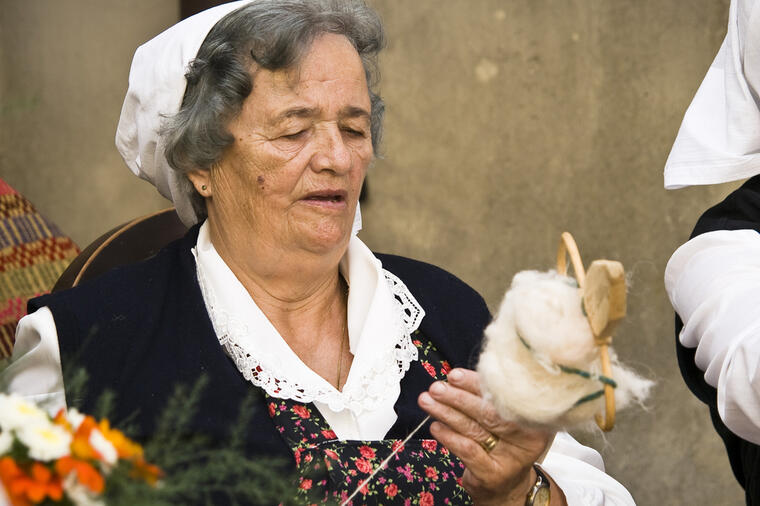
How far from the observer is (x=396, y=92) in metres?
3.87

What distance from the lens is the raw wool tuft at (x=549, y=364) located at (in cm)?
147

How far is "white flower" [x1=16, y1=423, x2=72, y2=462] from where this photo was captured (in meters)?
0.96

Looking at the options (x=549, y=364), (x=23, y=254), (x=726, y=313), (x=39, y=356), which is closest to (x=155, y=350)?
(x=39, y=356)

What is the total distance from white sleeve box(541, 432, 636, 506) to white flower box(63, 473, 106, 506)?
1.28 metres

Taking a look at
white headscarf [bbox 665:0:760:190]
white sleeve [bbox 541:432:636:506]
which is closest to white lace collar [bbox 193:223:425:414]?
white sleeve [bbox 541:432:636:506]

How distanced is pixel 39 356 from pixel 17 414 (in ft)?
3.30

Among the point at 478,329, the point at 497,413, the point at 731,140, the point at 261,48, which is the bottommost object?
the point at 478,329

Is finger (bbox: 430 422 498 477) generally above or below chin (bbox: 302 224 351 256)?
below

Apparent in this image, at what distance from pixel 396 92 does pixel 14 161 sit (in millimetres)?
1510

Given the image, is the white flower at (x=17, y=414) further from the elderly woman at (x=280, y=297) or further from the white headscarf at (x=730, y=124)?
the white headscarf at (x=730, y=124)

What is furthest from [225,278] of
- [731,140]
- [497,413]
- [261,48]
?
[731,140]

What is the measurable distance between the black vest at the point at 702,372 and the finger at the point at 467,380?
0.74m

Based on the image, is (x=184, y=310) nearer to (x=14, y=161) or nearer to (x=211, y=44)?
(x=211, y=44)

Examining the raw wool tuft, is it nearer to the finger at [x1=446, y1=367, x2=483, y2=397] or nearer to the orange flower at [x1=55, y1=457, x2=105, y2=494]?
the finger at [x1=446, y1=367, x2=483, y2=397]
